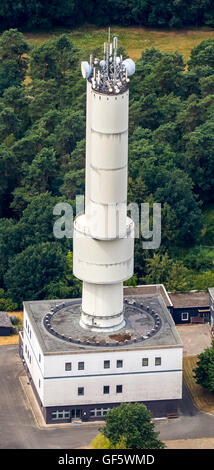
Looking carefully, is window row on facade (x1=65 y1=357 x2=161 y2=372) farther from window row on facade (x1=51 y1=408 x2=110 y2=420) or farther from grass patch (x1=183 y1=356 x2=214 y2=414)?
grass patch (x1=183 y1=356 x2=214 y2=414)

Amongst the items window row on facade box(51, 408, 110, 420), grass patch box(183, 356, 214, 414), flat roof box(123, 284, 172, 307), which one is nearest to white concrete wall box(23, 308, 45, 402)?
window row on facade box(51, 408, 110, 420)

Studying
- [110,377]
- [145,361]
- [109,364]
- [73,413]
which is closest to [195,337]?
[145,361]

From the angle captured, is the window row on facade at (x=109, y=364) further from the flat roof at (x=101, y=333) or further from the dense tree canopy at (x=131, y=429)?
the dense tree canopy at (x=131, y=429)

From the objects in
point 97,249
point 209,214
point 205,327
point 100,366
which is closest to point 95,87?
point 97,249

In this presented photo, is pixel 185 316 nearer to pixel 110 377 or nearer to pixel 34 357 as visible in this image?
pixel 110 377

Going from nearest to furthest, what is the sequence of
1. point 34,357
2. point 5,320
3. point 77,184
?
1. point 34,357
2. point 5,320
3. point 77,184
